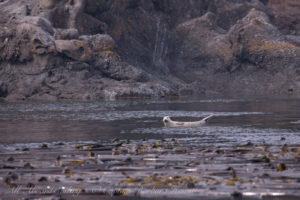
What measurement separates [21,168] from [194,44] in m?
87.1

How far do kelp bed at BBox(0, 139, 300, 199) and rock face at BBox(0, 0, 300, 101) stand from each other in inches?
2128

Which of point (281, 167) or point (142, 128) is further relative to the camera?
point (142, 128)

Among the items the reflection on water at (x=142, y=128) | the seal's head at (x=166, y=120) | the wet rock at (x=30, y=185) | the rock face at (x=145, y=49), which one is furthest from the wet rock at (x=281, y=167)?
the rock face at (x=145, y=49)

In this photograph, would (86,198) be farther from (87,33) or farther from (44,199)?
(87,33)

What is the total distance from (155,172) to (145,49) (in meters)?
80.9

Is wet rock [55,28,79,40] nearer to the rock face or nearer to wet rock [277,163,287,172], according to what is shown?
Answer: the rock face

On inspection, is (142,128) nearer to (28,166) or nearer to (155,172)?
(28,166)

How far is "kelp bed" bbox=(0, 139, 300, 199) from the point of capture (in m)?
14.8

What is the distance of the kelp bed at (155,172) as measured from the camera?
1484cm

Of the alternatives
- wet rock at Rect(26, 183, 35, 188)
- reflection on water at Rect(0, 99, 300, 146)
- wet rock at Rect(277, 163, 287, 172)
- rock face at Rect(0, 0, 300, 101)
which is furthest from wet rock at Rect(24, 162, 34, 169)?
rock face at Rect(0, 0, 300, 101)

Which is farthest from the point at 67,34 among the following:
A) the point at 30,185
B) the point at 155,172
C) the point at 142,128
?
the point at 30,185

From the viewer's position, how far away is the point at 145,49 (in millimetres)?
97562

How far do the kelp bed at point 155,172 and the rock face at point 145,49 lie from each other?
54.1m

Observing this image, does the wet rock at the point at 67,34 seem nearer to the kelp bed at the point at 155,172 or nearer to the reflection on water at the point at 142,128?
the reflection on water at the point at 142,128
